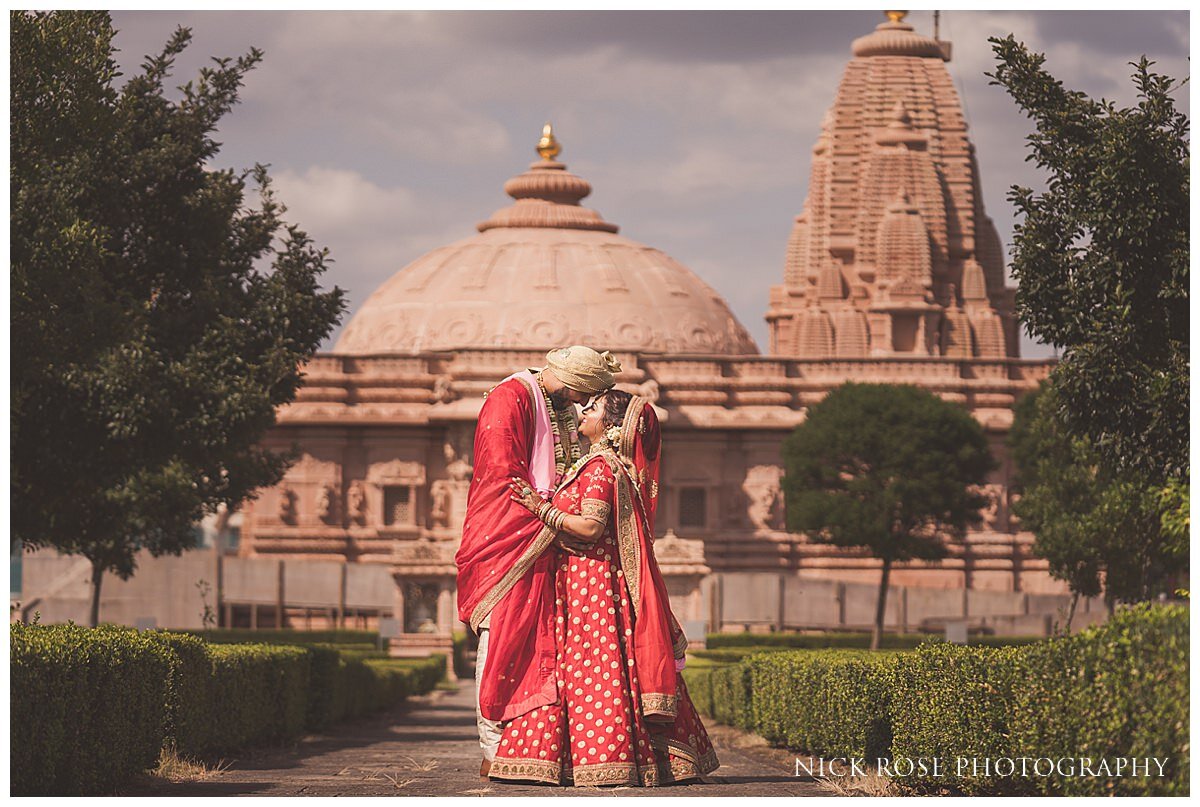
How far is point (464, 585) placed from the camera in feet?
34.1

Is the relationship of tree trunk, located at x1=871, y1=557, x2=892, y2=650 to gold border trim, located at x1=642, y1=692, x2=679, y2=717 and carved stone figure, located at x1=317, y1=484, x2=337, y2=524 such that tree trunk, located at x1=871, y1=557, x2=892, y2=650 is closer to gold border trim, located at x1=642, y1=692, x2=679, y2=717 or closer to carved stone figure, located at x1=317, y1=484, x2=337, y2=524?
carved stone figure, located at x1=317, y1=484, x2=337, y2=524

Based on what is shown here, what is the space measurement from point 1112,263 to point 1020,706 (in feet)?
20.2

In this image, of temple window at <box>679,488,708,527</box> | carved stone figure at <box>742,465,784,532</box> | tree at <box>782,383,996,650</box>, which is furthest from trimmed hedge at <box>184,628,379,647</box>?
carved stone figure at <box>742,465,784,532</box>

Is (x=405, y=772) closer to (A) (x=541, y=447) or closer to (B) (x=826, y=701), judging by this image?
(A) (x=541, y=447)

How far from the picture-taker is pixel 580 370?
10570mm

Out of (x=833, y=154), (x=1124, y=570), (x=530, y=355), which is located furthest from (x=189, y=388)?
(x=833, y=154)

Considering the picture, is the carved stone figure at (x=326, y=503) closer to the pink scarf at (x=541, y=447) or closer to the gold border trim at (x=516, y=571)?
the pink scarf at (x=541, y=447)

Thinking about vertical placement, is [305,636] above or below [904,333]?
below

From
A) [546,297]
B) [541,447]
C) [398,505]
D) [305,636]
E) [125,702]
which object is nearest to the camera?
[125,702]

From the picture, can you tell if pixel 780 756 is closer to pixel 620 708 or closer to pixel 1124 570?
pixel 620 708

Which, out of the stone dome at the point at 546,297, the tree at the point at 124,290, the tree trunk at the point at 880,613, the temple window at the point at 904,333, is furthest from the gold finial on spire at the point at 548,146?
the tree at the point at 124,290

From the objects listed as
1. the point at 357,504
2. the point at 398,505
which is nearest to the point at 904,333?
the point at 398,505

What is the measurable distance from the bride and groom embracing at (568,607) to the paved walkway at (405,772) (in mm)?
247
